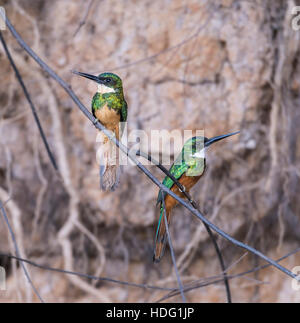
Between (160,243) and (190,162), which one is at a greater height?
(190,162)

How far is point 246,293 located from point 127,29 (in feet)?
5.66

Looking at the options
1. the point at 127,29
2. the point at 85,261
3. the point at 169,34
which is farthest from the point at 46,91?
the point at 85,261

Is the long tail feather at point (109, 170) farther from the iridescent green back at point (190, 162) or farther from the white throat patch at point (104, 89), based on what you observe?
the iridescent green back at point (190, 162)

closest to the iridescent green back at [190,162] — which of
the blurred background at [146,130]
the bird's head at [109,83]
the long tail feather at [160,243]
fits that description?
the long tail feather at [160,243]

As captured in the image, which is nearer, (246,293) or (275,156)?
(275,156)

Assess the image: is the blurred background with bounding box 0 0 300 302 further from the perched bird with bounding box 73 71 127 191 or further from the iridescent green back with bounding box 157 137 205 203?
the perched bird with bounding box 73 71 127 191

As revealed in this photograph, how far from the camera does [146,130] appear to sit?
232cm

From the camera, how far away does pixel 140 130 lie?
231cm

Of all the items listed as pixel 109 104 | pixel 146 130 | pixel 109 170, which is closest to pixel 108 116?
pixel 109 104

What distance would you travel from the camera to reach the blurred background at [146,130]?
2.25 meters

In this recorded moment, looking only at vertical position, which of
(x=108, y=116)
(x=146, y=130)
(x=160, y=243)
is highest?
(x=146, y=130)

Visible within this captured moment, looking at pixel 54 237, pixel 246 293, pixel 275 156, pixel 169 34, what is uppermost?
pixel 169 34

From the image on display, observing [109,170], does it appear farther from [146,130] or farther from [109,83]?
[146,130]

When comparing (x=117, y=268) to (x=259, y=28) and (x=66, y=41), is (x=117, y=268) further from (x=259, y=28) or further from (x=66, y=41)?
(x=259, y=28)
